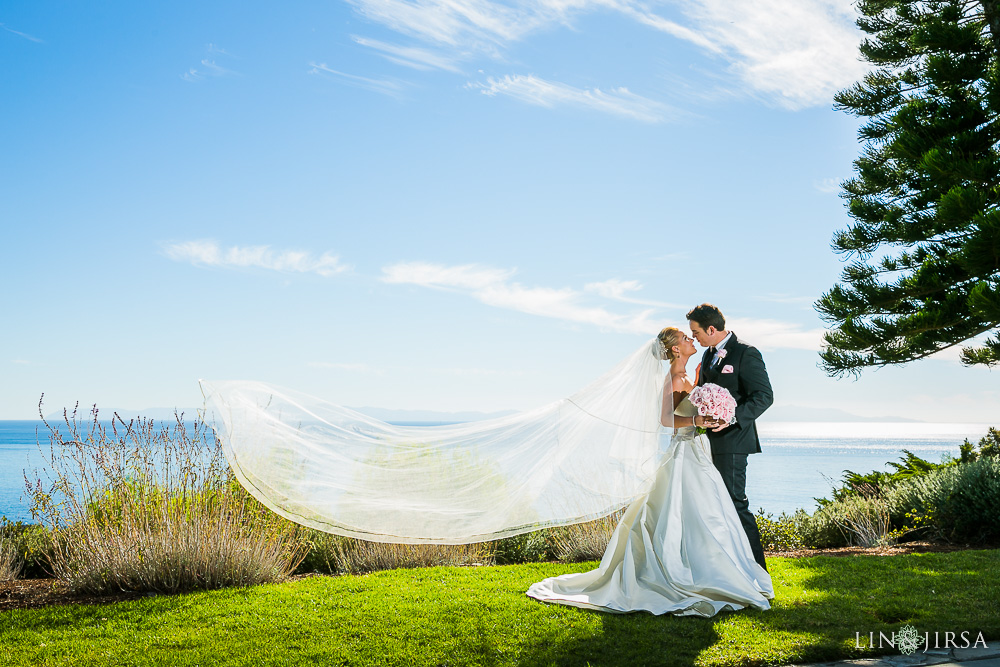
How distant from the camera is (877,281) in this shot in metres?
9.70

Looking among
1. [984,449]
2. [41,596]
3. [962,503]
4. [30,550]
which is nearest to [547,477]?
[41,596]

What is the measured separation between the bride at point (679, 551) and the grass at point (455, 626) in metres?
0.14

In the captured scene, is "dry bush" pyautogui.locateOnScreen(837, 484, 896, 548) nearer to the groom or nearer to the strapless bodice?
the groom

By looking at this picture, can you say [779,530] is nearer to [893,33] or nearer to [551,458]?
[551,458]

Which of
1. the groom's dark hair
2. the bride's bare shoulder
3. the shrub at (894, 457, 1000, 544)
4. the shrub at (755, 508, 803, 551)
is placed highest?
the groom's dark hair

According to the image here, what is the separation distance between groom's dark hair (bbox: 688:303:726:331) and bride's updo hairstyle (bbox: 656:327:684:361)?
0.52 ft

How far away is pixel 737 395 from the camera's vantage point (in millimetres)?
4988

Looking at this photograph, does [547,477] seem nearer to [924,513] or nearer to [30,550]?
[30,550]

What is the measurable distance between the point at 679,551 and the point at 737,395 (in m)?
1.18

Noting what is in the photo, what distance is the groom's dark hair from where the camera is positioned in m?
4.92

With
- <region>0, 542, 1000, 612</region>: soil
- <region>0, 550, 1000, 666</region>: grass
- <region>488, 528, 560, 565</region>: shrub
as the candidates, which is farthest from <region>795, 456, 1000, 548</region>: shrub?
<region>0, 542, 1000, 612</region>: soil

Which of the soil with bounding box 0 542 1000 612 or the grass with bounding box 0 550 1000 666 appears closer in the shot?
the grass with bounding box 0 550 1000 666

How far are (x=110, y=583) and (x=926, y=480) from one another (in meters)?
8.78

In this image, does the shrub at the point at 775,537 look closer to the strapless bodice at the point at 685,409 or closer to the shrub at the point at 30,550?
the strapless bodice at the point at 685,409
